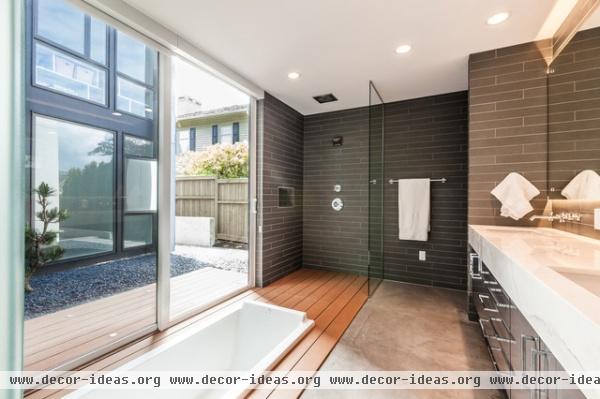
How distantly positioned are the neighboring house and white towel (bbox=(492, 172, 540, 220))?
110 inches

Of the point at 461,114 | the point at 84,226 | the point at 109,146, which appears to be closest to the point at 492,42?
the point at 461,114

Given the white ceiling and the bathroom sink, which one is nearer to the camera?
the bathroom sink

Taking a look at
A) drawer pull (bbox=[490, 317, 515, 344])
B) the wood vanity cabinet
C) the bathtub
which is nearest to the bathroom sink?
the wood vanity cabinet

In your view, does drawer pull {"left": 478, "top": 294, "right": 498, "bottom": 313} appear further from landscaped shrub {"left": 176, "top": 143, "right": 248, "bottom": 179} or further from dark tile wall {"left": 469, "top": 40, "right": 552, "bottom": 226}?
landscaped shrub {"left": 176, "top": 143, "right": 248, "bottom": 179}

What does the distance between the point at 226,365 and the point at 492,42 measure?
11.8 feet

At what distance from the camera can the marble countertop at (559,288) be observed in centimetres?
54

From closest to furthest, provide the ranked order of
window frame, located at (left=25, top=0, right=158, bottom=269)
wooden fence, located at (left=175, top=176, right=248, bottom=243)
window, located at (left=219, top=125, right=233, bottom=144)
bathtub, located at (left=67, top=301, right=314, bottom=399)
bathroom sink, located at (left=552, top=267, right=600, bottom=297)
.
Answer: bathroom sink, located at (left=552, top=267, right=600, bottom=297) → window frame, located at (left=25, top=0, right=158, bottom=269) → bathtub, located at (left=67, top=301, right=314, bottom=399) → wooden fence, located at (left=175, top=176, right=248, bottom=243) → window, located at (left=219, top=125, right=233, bottom=144)

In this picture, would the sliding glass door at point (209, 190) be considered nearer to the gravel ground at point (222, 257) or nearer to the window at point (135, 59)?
the gravel ground at point (222, 257)

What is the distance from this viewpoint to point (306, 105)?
3719mm

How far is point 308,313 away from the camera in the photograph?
2539 mm

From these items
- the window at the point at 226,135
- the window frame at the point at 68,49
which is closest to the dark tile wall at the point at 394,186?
the window at the point at 226,135

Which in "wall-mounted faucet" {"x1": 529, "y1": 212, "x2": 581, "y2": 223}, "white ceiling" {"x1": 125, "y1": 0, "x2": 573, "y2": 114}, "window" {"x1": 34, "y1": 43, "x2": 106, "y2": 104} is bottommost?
"wall-mounted faucet" {"x1": 529, "y1": 212, "x2": 581, "y2": 223}

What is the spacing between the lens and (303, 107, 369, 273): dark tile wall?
382 centimetres

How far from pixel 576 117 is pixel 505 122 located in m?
0.49
